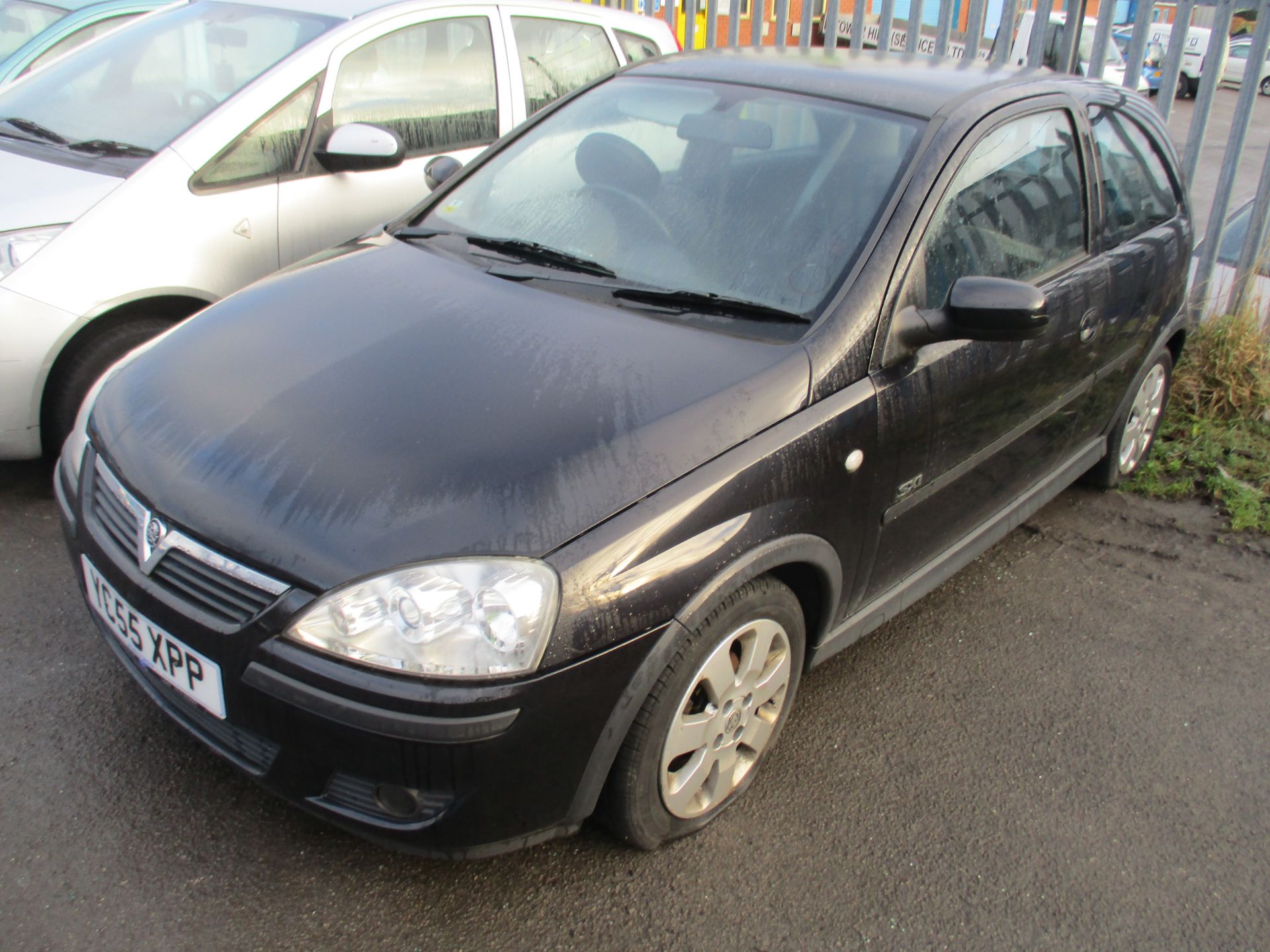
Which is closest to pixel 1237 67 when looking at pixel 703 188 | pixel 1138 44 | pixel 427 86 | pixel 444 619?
pixel 1138 44

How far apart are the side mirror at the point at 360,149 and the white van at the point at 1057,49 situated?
8.58ft

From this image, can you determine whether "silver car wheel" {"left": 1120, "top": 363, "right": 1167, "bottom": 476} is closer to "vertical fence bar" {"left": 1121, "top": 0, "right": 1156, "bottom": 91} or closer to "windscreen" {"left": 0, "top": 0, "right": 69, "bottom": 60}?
"vertical fence bar" {"left": 1121, "top": 0, "right": 1156, "bottom": 91}

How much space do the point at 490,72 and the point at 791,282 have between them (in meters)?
2.65

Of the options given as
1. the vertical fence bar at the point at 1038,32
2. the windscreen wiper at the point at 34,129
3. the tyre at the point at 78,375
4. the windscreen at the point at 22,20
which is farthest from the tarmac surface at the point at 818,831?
the windscreen at the point at 22,20

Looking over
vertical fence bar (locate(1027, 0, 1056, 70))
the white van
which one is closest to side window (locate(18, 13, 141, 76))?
vertical fence bar (locate(1027, 0, 1056, 70))

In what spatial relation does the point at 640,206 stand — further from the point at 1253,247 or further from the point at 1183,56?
the point at 1183,56

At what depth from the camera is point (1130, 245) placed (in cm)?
344

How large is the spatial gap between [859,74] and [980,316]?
3.29ft

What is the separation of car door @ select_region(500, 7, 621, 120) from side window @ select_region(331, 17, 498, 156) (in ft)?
0.45

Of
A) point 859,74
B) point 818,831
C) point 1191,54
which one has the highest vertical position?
point 859,74

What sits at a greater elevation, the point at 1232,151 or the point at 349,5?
the point at 349,5

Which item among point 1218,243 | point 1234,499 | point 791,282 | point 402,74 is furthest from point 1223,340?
point 402,74

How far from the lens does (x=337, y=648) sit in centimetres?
186

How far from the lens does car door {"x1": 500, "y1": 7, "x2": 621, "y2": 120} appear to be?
184 inches
